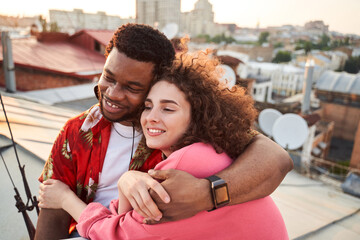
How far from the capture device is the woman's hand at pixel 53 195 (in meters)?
1.41

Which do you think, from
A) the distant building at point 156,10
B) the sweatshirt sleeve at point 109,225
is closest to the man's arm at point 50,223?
the sweatshirt sleeve at point 109,225

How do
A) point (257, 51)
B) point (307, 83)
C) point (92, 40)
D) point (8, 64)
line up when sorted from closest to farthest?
point (8, 64)
point (92, 40)
point (307, 83)
point (257, 51)

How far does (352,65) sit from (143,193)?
37.8 m

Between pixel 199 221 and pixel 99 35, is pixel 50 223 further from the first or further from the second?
pixel 99 35

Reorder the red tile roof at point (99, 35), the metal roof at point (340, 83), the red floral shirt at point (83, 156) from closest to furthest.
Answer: the red floral shirt at point (83, 156) < the red tile roof at point (99, 35) < the metal roof at point (340, 83)

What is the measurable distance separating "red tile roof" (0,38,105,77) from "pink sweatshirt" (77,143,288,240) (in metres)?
7.74

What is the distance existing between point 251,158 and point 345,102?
66.8 ft

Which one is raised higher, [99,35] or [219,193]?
[99,35]

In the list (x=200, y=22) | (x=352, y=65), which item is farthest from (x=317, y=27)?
(x=352, y=65)

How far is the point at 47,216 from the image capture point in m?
1.45

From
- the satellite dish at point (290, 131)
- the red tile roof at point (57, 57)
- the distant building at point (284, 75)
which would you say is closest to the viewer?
the satellite dish at point (290, 131)

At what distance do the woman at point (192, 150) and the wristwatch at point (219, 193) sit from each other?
5 cm

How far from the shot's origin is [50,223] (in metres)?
1.46

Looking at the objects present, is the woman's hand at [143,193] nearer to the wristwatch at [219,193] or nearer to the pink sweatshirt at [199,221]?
the pink sweatshirt at [199,221]
